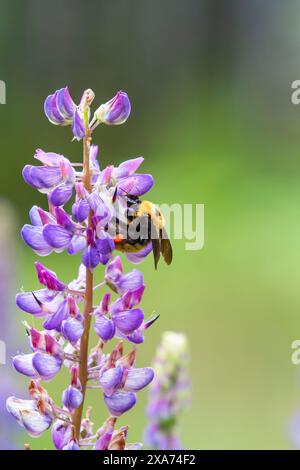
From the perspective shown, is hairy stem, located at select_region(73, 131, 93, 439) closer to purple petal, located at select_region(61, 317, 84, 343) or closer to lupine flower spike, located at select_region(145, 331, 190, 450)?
purple petal, located at select_region(61, 317, 84, 343)

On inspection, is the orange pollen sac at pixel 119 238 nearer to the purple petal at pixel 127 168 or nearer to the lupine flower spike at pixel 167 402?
the purple petal at pixel 127 168

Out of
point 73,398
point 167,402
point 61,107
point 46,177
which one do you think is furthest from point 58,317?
point 167,402

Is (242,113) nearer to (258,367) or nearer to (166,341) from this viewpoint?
(258,367)

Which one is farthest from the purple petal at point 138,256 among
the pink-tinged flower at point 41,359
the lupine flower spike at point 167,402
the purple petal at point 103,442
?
the lupine flower spike at point 167,402

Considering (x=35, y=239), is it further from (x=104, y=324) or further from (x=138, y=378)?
(x=138, y=378)

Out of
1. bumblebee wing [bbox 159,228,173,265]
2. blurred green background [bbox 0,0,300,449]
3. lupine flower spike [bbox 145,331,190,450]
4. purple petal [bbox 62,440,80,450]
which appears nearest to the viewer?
purple petal [bbox 62,440,80,450]

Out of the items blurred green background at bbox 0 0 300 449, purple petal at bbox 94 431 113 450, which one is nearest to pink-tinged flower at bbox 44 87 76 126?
purple petal at bbox 94 431 113 450

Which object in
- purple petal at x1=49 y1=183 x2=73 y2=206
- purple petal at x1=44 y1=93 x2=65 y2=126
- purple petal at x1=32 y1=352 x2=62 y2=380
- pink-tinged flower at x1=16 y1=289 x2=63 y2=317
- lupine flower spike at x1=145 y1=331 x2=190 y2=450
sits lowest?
lupine flower spike at x1=145 y1=331 x2=190 y2=450
